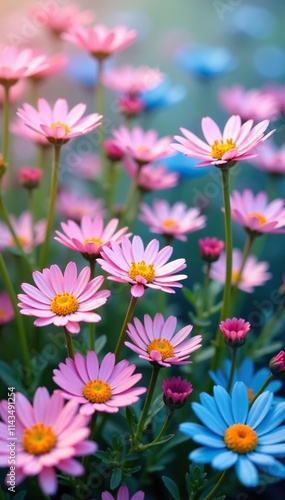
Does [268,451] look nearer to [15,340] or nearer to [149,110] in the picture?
[15,340]

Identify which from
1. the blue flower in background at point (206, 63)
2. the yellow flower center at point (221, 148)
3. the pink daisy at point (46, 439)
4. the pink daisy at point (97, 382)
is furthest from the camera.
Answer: the blue flower in background at point (206, 63)

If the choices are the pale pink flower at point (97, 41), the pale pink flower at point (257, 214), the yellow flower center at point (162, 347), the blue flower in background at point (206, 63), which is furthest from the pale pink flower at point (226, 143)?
the blue flower in background at point (206, 63)

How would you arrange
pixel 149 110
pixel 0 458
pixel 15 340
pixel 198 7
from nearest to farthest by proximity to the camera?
1. pixel 0 458
2. pixel 15 340
3. pixel 149 110
4. pixel 198 7

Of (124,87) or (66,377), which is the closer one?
(66,377)

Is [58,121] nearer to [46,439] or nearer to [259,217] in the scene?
[259,217]

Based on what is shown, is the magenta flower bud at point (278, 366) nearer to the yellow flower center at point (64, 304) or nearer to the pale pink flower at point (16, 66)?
the yellow flower center at point (64, 304)

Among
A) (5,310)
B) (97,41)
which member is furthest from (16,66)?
(5,310)

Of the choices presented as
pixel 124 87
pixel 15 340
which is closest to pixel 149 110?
pixel 124 87
